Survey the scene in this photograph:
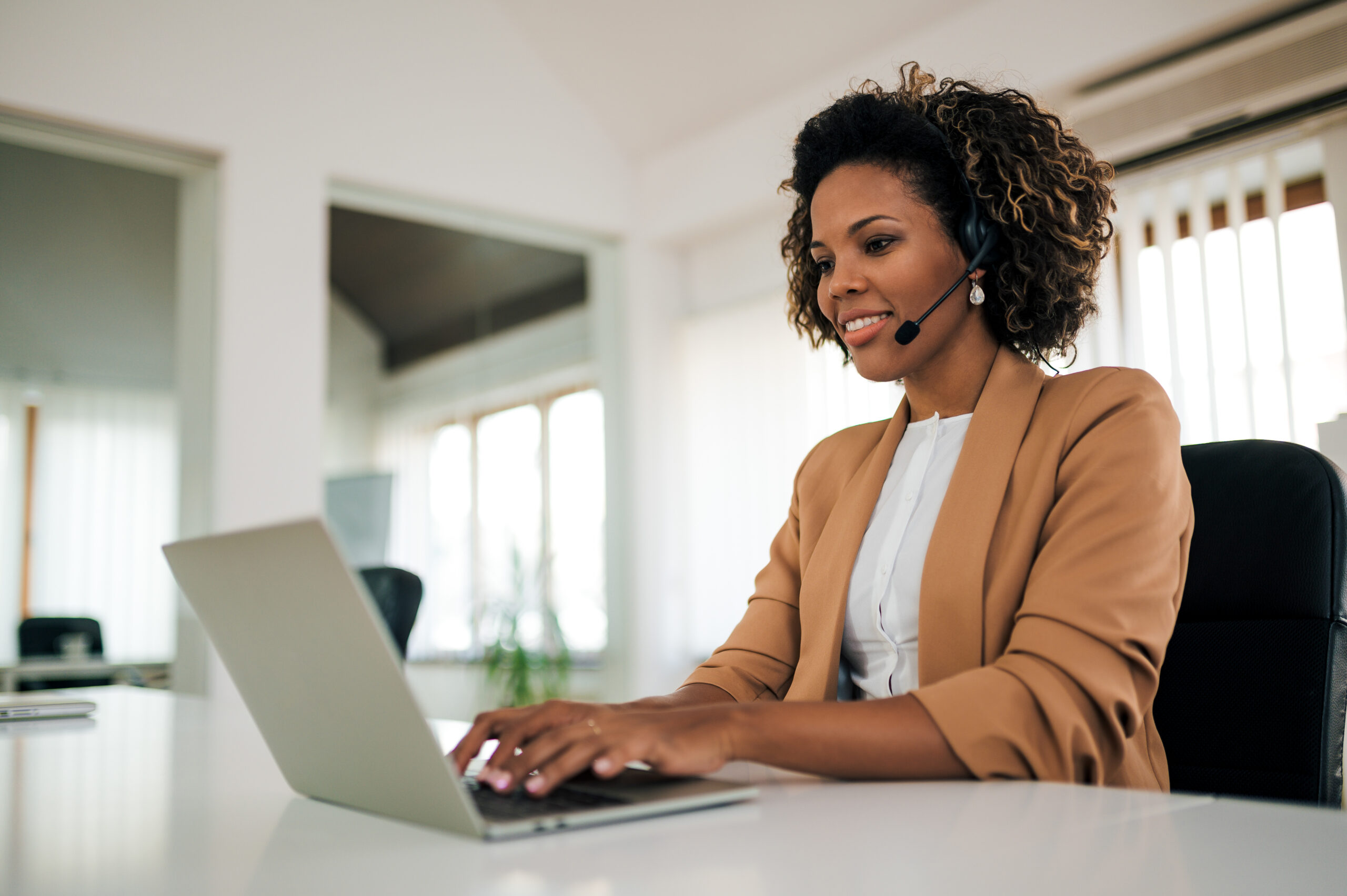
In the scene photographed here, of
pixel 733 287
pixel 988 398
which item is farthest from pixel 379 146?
pixel 988 398

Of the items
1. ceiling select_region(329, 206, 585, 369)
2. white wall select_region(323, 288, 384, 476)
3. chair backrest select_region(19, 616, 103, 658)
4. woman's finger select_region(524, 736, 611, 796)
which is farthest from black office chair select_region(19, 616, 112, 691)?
woman's finger select_region(524, 736, 611, 796)

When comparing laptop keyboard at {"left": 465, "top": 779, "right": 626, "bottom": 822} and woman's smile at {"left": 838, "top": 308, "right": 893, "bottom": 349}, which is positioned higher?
woman's smile at {"left": 838, "top": 308, "right": 893, "bottom": 349}

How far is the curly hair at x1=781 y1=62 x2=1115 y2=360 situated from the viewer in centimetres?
139

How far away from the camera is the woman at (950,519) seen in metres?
0.83

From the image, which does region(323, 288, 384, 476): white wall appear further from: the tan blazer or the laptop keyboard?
the laptop keyboard

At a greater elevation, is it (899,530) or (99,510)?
(99,510)

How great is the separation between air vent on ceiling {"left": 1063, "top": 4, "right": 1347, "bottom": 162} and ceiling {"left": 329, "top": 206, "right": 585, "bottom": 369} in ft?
7.40

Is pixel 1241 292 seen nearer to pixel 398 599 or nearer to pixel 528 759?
pixel 398 599

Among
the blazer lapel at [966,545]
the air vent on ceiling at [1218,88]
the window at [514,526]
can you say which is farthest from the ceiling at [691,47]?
the blazer lapel at [966,545]

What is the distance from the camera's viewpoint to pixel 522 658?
4352 millimetres

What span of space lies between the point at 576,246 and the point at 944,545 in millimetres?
3880

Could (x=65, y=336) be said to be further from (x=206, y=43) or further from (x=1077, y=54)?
(x=1077, y=54)

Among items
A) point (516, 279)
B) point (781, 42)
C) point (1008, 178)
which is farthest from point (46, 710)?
point (781, 42)

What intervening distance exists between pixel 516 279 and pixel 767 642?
138 inches
